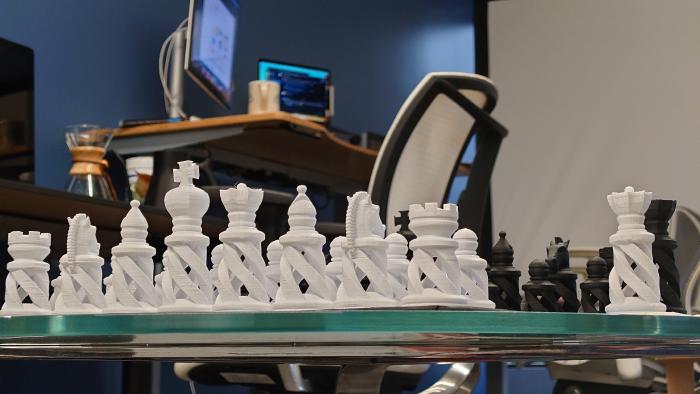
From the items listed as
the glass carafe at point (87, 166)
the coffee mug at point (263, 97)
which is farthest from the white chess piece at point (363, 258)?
the coffee mug at point (263, 97)

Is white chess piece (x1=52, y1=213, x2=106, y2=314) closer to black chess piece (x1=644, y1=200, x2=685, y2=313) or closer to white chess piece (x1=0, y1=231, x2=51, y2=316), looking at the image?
white chess piece (x1=0, y1=231, x2=51, y2=316)

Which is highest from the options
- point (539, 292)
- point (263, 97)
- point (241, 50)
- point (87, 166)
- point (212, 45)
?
point (241, 50)

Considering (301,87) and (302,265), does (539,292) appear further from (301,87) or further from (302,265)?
(301,87)

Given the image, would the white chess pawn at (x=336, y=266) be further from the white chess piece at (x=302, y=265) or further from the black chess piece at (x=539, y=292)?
the black chess piece at (x=539, y=292)

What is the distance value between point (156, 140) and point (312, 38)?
5.64 ft

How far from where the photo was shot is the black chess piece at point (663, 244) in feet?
3.40

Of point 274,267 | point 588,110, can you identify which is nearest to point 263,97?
point 588,110

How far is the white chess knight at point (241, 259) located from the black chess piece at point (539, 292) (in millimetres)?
341

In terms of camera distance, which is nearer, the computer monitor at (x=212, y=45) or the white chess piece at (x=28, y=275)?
the white chess piece at (x=28, y=275)

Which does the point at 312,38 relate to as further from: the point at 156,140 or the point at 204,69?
the point at 156,140

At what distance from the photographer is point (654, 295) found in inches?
37.1

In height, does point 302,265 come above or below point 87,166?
below

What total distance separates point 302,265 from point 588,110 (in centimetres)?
531

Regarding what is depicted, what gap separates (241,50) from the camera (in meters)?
4.37
